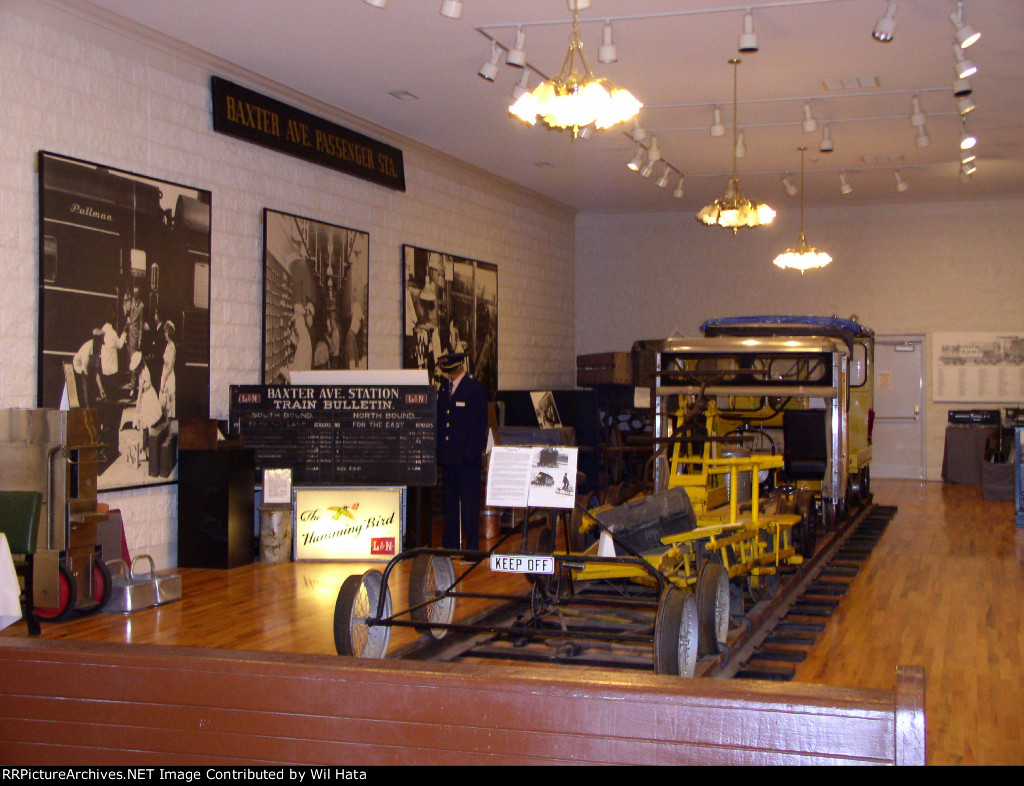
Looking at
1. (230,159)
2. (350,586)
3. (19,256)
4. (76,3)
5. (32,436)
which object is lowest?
(350,586)

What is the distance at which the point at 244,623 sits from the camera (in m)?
6.32

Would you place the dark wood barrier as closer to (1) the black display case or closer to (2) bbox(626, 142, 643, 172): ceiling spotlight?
(1) the black display case

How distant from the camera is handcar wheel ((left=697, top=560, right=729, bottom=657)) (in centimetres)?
509

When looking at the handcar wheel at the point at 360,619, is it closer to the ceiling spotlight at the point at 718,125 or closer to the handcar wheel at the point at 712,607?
the handcar wheel at the point at 712,607

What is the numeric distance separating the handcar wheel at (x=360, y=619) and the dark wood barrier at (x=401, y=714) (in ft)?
7.45

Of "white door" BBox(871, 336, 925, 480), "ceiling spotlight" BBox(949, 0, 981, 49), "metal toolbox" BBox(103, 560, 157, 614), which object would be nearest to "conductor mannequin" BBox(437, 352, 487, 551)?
"metal toolbox" BBox(103, 560, 157, 614)

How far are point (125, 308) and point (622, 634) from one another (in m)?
4.50

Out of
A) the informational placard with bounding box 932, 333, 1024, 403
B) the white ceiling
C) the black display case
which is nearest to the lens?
the white ceiling


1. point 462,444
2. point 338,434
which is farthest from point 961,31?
point 338,434

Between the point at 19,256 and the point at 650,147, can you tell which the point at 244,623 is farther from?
the point at 650,147

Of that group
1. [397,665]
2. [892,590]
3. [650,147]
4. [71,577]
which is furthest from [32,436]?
[650,147]

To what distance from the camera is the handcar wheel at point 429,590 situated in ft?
18.1

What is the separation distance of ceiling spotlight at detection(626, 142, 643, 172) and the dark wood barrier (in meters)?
→ 9.22

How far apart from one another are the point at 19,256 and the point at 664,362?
16.3 feet
